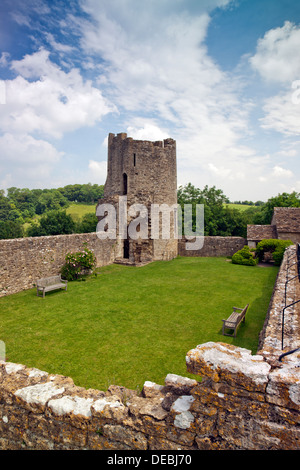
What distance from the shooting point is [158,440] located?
8.97 feet

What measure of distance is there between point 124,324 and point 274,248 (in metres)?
15.9

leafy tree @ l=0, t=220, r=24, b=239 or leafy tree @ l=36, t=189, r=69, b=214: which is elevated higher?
leafy tree @ l=36, t=189, r=69, b=214

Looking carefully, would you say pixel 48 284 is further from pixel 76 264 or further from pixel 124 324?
pixel 124 324

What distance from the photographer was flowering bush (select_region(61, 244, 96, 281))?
13.9 meters

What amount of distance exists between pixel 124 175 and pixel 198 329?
1695cm

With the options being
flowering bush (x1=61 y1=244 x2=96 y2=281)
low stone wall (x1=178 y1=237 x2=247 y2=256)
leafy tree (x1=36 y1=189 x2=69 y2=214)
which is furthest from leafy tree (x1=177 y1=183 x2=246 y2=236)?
leafy tree (x1=36 y1=189 x2=69 y2=214)

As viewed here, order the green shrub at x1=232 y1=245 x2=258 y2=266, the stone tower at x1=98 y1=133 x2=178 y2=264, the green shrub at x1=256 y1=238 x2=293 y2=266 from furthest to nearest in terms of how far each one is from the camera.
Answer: the stone tower at x1=98 y1=133 x2=178 y2=264, the green shrub at x1=232 y1=245 x2=258 y2=266, the green shrub at x1=256 y1=238 x2=293 y2=266

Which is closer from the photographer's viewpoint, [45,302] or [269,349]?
[269,349]

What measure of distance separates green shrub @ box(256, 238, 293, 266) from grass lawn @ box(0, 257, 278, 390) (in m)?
5.24

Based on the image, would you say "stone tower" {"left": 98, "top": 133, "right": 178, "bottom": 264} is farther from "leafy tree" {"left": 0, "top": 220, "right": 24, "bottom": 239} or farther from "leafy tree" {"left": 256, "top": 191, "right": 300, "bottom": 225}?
"leafy tree" {"left": 0, "top": 220, "right": 24, "bottom": 239}

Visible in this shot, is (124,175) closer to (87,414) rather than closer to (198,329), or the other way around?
(198,329)

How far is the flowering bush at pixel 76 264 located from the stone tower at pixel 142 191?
4.42m

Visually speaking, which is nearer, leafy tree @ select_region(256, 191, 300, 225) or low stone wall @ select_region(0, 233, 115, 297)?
low stone wall @ select_region(0, 233, 115, 297)

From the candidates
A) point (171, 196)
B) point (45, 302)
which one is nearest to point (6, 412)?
point (45, 302)
